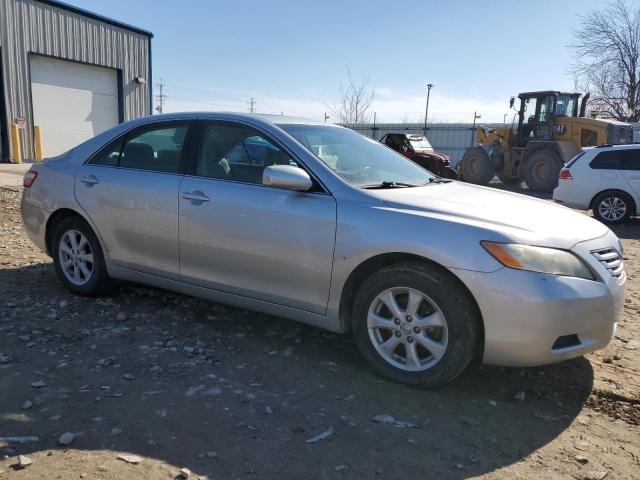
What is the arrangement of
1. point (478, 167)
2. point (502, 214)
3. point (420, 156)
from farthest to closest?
1. point (420, 156)
2. point (478, 167)
3. point (502, 214)

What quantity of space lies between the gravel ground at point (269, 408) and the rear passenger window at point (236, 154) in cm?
119

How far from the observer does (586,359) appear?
383cm

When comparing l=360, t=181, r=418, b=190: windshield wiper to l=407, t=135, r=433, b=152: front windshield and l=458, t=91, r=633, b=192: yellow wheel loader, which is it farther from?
l=407, t=135, r=433, b=152: front windshield

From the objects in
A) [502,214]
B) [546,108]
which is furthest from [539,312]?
[546,108]

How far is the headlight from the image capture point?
2.97 m

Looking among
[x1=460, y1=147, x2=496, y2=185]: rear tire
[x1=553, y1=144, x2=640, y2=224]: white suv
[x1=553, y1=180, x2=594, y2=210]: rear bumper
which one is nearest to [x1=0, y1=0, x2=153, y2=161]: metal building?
[x1=460, y1=147, x2=496, y2=185]: rear tire

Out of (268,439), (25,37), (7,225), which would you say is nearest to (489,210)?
(268,439)

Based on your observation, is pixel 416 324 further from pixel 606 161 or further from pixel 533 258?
pixel 606 161

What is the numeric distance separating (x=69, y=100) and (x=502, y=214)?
1963 cm

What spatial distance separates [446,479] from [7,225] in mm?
7642

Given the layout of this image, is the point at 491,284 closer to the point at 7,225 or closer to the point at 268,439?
the point at 268,439

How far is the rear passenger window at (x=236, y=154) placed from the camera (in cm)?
389

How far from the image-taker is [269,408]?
308cm

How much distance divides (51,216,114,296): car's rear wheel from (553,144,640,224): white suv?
960 centimetres
